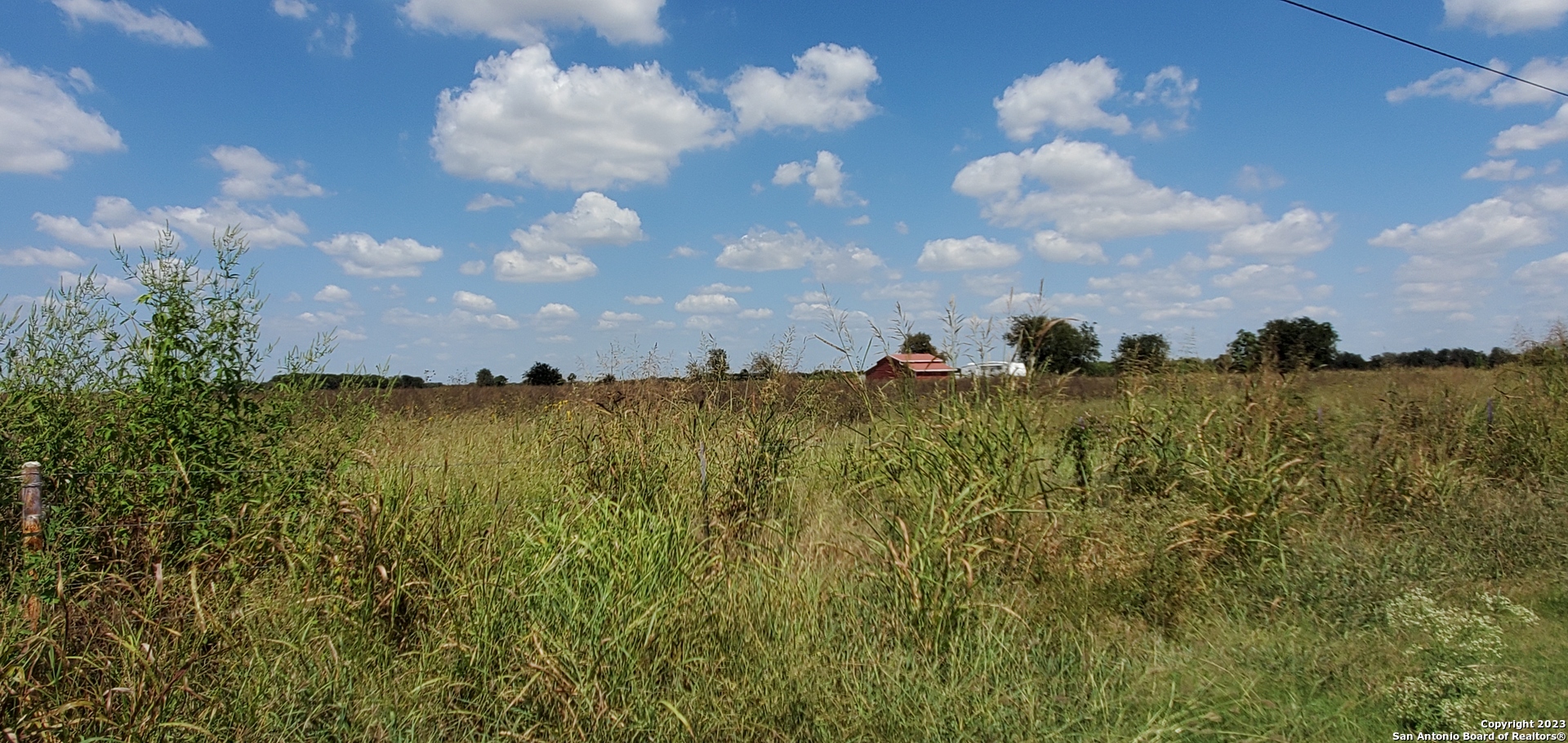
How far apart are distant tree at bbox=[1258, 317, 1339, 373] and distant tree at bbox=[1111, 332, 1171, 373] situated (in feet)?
2.81

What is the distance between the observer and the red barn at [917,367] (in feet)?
18.9

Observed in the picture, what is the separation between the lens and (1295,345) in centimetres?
803

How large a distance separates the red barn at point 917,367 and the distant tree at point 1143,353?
2.44m

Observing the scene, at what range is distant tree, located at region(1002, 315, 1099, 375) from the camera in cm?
557

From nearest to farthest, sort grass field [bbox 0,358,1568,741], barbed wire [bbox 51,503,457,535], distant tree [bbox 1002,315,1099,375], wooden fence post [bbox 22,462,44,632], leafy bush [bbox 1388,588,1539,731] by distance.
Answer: grass field [bbox 0,358,1568,741] < leafy bush [bbox 1388,588,1539,731] < wooden fence post [bbox 22,462,44,632] < barbed wire [bbox 51,503,457,535] < distant tree [bbox 1002,315,1099,375]

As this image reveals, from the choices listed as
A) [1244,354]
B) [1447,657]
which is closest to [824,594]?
[1447,657]

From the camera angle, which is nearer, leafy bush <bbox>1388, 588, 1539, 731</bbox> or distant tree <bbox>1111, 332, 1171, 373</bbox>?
leafy bush <bbox>1388, 588, 1539, 731</bbox>

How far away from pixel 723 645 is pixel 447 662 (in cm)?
117

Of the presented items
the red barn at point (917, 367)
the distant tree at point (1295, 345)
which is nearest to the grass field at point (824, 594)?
the red barn at point (917, 367)

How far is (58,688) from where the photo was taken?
10.7ft

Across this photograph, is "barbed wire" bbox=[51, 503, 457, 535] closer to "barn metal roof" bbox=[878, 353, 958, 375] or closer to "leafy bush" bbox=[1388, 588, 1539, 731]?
"barn metal roof" bbox=[878, 353, 958, 375]

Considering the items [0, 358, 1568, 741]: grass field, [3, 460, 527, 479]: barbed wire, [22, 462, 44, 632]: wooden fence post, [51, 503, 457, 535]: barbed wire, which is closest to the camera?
[0, 358, 1568, 741]: grass field

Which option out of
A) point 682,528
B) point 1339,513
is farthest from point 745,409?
point 1339,513

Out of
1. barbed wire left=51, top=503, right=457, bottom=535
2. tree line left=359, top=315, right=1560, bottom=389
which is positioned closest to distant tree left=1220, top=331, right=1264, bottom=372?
tree line left=359, top=315, right=1560, bottom=389
